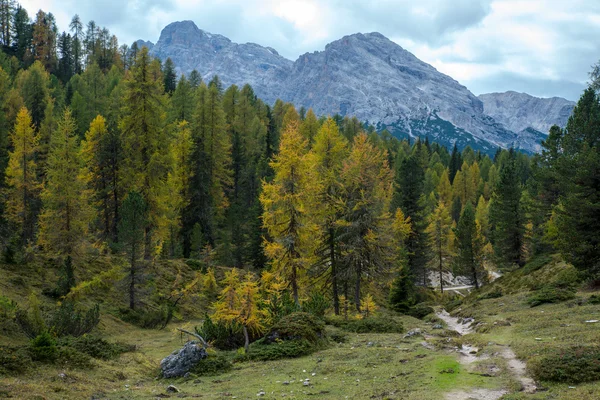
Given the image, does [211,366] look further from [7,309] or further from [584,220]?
[584,220]

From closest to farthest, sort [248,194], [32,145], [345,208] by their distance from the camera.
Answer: [345,208], [32,145], [248,194]

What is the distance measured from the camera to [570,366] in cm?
972

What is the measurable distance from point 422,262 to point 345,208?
23489 millimetres

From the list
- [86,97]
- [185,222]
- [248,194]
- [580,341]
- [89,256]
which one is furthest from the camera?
[86,97]

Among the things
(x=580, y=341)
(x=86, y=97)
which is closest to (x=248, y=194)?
(x=86, y=97)

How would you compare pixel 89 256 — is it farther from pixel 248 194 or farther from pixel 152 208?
pixel 248 194

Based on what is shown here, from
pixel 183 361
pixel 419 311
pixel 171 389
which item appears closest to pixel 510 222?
pixel 419 311

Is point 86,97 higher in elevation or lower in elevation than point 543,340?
higher

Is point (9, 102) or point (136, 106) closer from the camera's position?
point (136, 106)

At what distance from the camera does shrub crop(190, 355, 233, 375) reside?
47.6ft

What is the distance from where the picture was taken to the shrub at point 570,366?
938cm

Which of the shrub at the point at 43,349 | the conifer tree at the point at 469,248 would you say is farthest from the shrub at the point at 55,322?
the conifer tree at the point at 469,248

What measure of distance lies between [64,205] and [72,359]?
56.4 feet

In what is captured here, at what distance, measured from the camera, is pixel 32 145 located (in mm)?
36906
